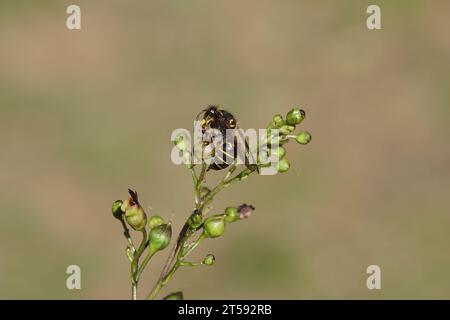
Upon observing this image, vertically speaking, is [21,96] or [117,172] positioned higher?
[21,96]

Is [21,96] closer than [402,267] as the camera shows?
No

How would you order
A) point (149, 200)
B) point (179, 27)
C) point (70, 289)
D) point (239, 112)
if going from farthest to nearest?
point (179, 27) → point (239, 112) → point (149, 200) → point (70, 289)

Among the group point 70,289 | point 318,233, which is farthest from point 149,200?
point 318,233

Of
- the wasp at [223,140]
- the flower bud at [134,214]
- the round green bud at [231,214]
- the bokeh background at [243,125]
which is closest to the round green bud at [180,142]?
the wasp at [223,140]

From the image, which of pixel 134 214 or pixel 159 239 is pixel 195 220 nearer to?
pixel 159 239

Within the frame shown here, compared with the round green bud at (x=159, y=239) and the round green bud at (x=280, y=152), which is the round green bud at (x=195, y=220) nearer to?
the round green bud at (x=159, y=239)

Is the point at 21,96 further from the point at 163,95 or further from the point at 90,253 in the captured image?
the point at 90,253

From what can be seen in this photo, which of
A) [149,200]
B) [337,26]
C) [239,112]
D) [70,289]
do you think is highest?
[337,26]
